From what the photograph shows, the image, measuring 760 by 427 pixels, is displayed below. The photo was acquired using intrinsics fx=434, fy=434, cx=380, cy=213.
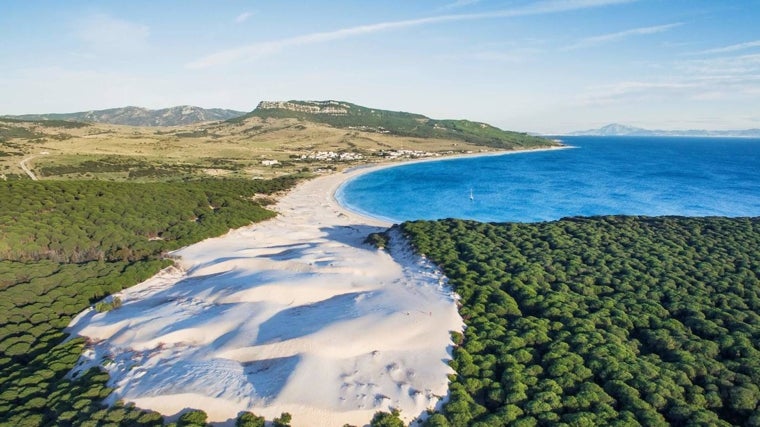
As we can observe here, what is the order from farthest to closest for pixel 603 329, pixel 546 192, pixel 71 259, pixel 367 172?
pixel 367 172 → pixel 546 192 → pixel 71 259 → pixel 603 329

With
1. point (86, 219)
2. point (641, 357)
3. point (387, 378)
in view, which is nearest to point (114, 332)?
point (387, 378)

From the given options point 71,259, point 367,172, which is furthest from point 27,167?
point 367,172

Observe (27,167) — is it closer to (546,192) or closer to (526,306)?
(526,306)

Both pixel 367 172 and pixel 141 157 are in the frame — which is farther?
pixel 367 172

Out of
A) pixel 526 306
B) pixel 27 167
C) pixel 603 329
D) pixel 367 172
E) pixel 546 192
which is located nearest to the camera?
pixel 603 329

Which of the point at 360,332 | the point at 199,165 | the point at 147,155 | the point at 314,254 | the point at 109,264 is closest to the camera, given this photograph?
the point at 360,332

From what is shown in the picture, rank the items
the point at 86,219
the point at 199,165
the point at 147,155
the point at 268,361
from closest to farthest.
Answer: the point at 268,361 < the point at 86,219 < the point at 199,165 < the point at 147,155

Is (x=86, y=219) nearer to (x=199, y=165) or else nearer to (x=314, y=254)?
(x=314, y=254)
